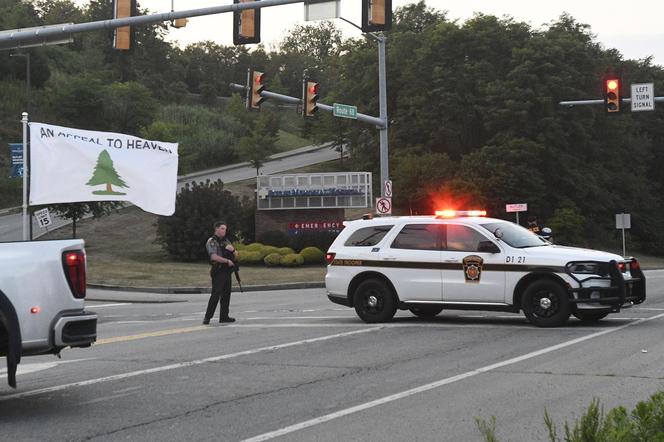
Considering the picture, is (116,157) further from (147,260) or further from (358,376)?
(147,260)

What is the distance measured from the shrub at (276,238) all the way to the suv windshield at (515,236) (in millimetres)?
29257

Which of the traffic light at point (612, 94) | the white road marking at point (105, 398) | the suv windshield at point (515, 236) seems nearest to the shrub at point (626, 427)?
the white road marking at point (105, 398)

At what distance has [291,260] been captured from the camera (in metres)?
39.1

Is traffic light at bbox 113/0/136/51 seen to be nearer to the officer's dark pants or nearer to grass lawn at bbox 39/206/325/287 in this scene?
the officer's dark pants

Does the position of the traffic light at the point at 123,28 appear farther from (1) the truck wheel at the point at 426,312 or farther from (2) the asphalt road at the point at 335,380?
(1) the truck wheel at the point at 426,312

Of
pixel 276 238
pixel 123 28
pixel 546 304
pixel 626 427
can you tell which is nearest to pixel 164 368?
pixel 546 304

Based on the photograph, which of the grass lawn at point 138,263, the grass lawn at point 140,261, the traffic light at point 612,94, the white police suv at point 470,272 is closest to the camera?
the white police suv at point 470,272

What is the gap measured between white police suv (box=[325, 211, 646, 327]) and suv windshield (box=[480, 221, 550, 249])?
0.02 m

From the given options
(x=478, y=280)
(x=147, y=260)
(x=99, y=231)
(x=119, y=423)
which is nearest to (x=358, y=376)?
(x=119, y=423)

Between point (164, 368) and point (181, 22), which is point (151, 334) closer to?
point (164, 368)

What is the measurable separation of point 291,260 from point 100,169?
27989mm

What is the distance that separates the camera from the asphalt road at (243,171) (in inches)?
1937

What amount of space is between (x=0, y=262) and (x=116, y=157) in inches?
169

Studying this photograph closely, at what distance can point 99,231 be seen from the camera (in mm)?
51438
